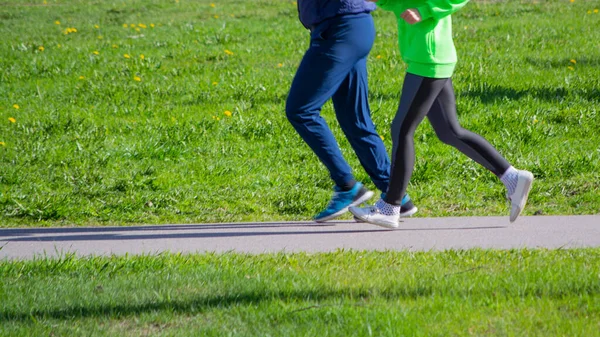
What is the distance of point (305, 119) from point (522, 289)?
178cm

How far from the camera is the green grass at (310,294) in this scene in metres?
3.65

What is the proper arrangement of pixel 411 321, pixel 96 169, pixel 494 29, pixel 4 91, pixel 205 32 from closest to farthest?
pixel 411 321 < pixel 96 169 < pixel 4 91 < pixel 494 29 < pixel 205 32

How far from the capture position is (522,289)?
4.01 m

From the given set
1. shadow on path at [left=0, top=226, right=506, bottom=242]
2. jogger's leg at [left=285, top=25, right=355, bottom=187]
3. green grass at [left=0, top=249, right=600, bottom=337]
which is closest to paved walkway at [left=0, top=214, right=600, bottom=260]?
shadow on path at [left=0, top=226, right=506, bottom=242]

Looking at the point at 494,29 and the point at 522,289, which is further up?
the point at 522,289

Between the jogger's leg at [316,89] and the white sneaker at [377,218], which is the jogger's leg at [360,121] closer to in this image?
the jogger's leg at [316,89]

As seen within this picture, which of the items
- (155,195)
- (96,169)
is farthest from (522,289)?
(96,169)

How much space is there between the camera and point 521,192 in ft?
17.0

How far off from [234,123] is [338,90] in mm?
2700

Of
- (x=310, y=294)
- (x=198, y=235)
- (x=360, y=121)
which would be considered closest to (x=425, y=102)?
(x=360, y=121)

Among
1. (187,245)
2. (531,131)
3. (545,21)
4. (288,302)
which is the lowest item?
(545,21)

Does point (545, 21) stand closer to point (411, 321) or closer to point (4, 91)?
point (4, 91)

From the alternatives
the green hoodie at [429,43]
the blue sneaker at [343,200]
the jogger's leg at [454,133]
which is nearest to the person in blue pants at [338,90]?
the blue sneaker at [343,200]

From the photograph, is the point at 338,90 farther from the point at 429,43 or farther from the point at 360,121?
the point at 429,43
